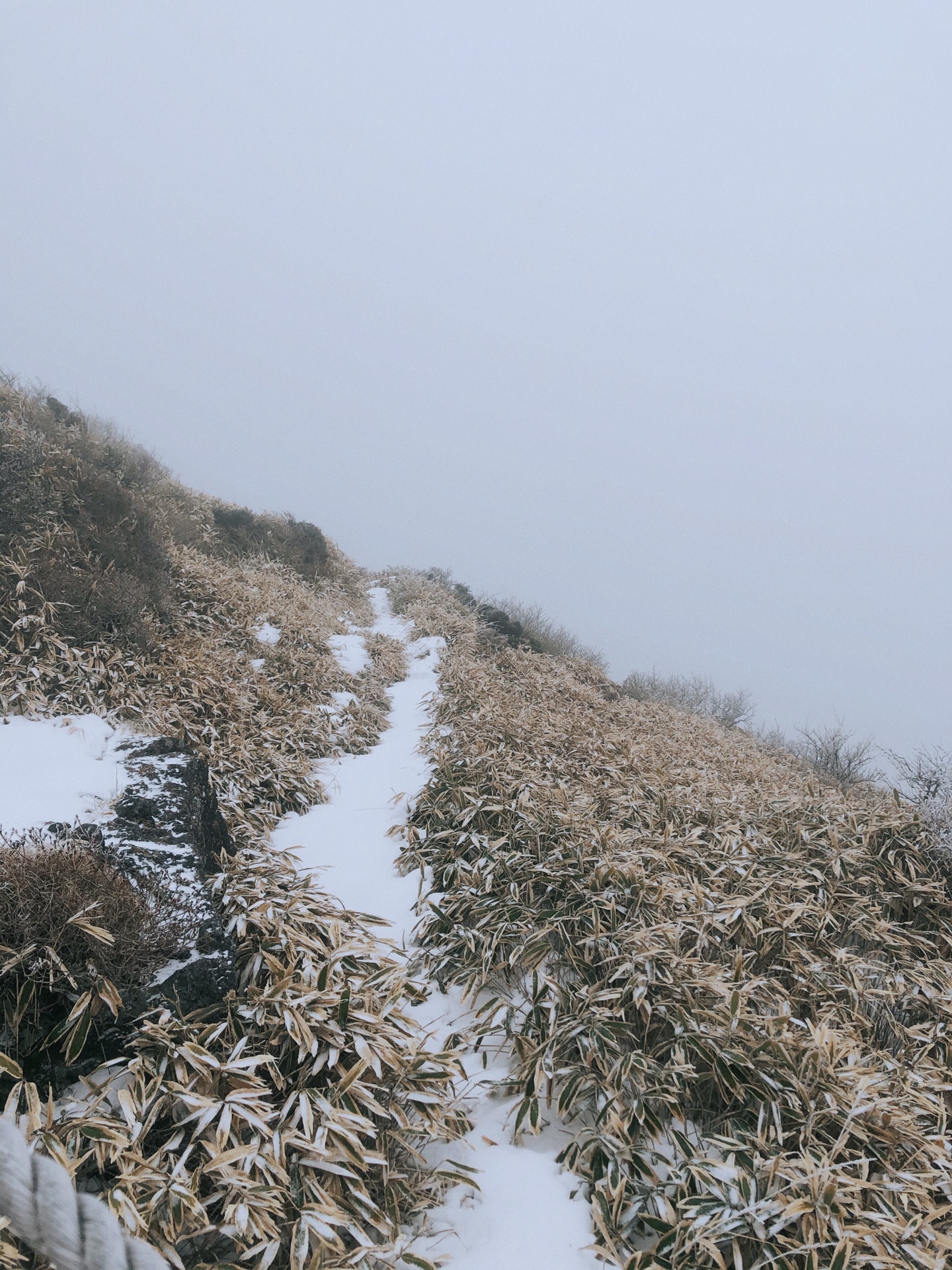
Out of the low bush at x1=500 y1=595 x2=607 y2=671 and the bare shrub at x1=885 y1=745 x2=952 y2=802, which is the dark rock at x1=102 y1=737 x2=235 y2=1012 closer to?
the bare shrub at x1=885 y1=745 x2=952 y2=802

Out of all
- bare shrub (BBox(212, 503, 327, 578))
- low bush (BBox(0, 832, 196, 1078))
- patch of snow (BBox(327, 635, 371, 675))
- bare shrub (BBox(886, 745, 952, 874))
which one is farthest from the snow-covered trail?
bare shrub (BBox(212, 503, 327, 578))

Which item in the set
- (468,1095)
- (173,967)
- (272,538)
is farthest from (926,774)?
(272,538)

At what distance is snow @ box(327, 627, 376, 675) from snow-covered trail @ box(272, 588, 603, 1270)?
3.01m

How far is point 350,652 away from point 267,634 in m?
2.01

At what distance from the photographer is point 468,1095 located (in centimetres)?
310

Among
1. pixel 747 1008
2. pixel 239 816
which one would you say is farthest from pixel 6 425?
pixel 747 1008

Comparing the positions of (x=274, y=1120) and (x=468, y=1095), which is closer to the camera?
(x=274, y=1120)

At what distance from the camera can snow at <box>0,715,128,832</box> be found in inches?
152

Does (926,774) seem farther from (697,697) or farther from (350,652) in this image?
(697,697)

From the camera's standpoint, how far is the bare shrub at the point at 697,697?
14984 mm

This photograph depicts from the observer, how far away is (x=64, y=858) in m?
2.91

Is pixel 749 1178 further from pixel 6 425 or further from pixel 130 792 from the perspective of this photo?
pixel 6 425

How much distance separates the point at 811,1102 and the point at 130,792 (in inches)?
181

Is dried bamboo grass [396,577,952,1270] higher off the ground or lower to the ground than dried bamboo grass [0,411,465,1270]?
higher
